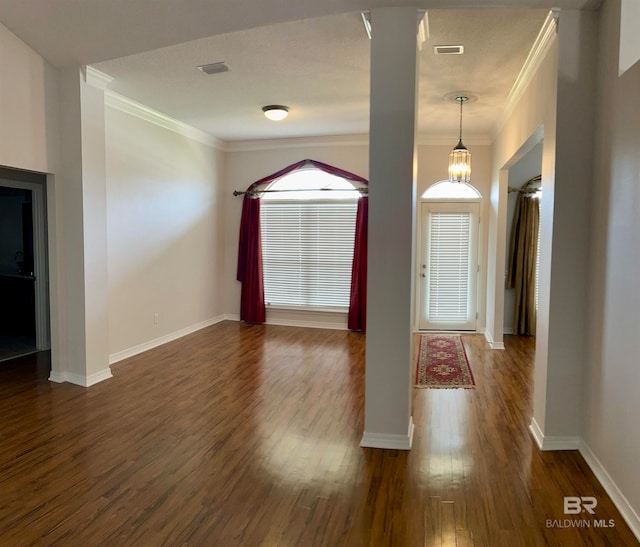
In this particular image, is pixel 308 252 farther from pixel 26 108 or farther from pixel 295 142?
pixel 26 108

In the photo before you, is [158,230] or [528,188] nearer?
[158,230]

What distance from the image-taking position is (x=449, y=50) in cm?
340

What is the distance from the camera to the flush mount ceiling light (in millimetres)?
4848

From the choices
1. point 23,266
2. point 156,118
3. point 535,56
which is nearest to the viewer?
point 535,56

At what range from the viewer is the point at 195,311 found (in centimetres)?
635

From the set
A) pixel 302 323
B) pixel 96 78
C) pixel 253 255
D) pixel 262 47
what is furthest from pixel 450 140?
pixel 96 78

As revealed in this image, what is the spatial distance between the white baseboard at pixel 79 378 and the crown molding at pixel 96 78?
2.71 metres

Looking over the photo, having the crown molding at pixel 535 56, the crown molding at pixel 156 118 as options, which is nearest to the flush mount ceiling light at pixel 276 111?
the crown molding at pixel 156 118

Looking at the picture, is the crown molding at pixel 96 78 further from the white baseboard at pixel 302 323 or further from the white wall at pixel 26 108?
the white baseboard at pixel 302 323

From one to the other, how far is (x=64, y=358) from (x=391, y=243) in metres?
3.38

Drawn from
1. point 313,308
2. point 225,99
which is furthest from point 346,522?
point 313,308

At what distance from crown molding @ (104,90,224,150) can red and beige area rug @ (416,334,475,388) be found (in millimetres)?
4261

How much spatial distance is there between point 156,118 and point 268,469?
4.43m

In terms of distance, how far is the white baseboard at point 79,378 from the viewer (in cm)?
406
